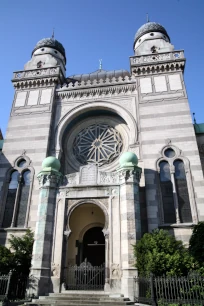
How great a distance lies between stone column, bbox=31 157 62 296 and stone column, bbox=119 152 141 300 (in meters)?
3.98

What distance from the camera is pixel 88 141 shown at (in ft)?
68.2

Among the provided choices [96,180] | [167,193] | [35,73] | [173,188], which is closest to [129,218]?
[96,180]

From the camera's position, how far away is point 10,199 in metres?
18.3

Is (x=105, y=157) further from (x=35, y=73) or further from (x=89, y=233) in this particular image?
(x=35, y=73)

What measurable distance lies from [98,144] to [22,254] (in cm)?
986

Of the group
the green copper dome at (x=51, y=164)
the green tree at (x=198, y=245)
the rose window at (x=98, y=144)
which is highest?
the rose window at (x=98, y=144)

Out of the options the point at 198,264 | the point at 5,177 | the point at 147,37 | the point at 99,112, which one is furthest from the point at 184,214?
the point at 147,37

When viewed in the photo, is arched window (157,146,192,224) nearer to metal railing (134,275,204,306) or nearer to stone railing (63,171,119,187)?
stone railing (63,171,119,187)

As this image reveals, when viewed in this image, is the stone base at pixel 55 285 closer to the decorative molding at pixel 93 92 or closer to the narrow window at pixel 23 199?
the narrow window at pixel 23 199

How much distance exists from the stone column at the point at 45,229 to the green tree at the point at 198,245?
759cm

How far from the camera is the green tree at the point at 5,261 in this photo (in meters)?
13.2

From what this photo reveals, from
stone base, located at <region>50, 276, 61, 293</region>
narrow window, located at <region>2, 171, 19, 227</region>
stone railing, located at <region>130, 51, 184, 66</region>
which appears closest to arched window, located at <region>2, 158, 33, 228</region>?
narrow window, located at <region>2, 171, 19, 227</region>

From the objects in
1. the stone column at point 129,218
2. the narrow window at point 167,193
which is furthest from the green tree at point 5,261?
the narrow window at point 167,193

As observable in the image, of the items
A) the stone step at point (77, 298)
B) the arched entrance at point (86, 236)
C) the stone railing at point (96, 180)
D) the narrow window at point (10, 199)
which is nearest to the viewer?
the stone step at point (77, 298)
